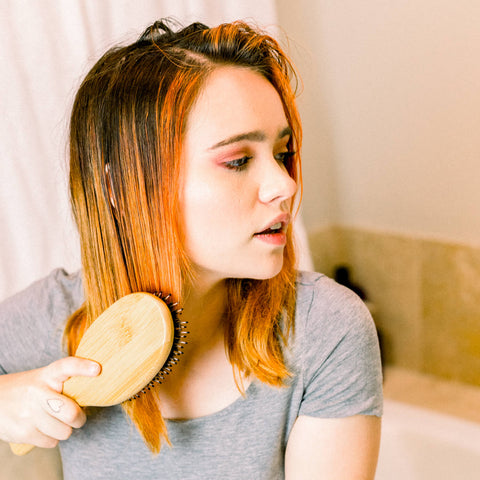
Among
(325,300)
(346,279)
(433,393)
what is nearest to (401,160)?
(346,279)

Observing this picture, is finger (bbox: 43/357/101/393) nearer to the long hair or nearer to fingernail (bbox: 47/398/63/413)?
fingernail (bbox: 47/398/63/413)

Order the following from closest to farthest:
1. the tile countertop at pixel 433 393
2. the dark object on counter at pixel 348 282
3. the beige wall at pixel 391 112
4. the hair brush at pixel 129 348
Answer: the hair brush at pixel 129 348, the beige wall at pixel 391 112, the tile countertop at pixel 433 393, the dark object on counter at pixel 348 282

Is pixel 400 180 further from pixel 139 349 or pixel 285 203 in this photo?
pixel 139 349

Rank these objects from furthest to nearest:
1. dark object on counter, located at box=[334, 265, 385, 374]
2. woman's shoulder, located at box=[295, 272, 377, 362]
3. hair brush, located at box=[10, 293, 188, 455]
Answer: dark object on counter, located at box=[334, 265, 385, 374] → woman's shoulder, located at box=[295, 272, 377, 362] → hair brush, located at box=[10, 293, 188, 455]

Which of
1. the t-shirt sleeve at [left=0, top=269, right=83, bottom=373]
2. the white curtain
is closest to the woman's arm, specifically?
the t-shirt sleeve at [left=0, top=269, right=83, bottom=373]

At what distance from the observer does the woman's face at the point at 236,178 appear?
73 centimetres

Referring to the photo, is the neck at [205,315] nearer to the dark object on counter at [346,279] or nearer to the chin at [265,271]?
the chin at [265,271]

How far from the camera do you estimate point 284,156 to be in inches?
32.6

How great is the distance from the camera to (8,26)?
3.14 ft

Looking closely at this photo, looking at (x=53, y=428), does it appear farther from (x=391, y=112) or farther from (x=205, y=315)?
(x=391, y=112)

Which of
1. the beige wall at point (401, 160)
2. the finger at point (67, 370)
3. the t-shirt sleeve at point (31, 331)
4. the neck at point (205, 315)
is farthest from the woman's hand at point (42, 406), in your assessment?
the beige wall at point (401, 160)

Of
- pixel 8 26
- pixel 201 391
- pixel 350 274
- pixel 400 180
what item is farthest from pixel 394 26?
pixel 201 391

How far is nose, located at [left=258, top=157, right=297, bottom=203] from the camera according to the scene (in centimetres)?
74

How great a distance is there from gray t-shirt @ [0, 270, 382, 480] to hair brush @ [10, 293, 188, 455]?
0.19 metres
